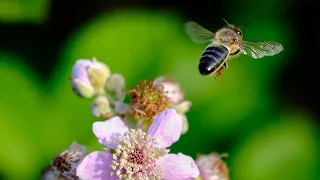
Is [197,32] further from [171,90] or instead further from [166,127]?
[166,127]

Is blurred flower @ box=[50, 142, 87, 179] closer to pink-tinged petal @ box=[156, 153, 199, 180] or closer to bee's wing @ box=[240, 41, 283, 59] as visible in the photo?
pink-tinged petal @ box=[156, 153, 199, 180]

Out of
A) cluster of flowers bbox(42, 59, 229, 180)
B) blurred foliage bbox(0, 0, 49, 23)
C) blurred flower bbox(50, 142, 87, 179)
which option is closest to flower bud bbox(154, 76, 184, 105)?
cluster of flowers bbox(42, 59, 229, 180)

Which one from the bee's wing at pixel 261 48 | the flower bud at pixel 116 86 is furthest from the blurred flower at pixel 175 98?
the bee's wing at pixel 261 48

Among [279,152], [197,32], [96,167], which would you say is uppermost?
[279,152]

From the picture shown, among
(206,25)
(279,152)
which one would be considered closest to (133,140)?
(279,152)

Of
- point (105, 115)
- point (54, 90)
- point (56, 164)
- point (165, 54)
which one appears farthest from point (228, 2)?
point (56, 164)

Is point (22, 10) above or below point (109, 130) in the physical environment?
above

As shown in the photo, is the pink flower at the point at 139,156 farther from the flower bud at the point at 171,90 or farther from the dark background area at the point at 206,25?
the dark background area at the point at 206,25

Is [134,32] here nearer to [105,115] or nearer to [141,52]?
[141,52]
